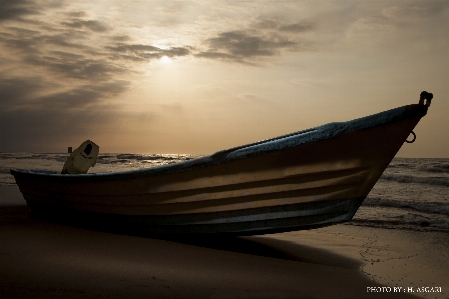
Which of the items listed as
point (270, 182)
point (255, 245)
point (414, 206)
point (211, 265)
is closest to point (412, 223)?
point (414, 206)

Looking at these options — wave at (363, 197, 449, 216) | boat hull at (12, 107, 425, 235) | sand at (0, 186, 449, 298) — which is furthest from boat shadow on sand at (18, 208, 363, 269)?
wave at (363, 197, 449, 216)

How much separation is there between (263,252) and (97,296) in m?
2.51

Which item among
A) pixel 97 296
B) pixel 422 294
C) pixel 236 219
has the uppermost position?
pixel 236 219

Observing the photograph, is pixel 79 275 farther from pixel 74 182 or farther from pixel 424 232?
pixel 424 232

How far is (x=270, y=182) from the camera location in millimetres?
4172

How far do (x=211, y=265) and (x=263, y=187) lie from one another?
103 cm

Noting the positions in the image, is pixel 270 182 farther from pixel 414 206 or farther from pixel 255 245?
pixel 414 206

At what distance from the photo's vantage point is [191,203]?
4555mm

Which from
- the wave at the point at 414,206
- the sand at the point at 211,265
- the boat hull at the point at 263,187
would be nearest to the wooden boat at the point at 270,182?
the boat hull at the point at 263,187

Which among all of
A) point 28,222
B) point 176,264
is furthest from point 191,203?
point 28,222

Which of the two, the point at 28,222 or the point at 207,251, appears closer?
the point at 207,251

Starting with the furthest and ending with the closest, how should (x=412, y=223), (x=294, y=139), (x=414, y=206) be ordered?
(x=414, y=206) < (x=412, y=223) < (x=294, y=139)

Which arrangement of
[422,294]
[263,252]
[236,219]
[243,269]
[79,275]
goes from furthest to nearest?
1. [263,252]
2. [236,219]
3. [243,269]
4. [422,294]
5. [79,275]

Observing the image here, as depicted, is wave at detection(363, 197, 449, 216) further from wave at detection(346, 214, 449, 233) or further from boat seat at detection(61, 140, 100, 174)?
boat seat at detection(61, 140, 100, 174)
